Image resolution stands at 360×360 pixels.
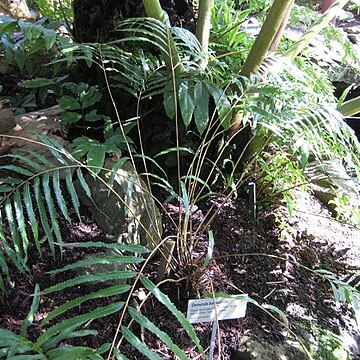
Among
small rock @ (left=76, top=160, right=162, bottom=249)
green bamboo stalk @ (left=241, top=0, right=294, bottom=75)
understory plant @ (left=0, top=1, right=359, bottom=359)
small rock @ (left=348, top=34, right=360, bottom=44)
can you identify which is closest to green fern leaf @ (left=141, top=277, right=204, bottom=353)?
understory plant @ (left=0, top=1, right=359, bottom=359)

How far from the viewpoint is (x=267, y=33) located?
1.66m

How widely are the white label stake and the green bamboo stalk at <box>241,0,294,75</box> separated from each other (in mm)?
888

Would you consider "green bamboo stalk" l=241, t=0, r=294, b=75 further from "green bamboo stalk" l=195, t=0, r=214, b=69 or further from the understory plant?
"green bamboo stalk" l=195, t=0, r=214, b=69

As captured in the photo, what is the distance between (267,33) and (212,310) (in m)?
1.01

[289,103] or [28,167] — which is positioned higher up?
[289,103]

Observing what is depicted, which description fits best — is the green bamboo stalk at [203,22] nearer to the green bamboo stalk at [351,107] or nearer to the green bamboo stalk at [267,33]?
the green bamboo stalk at [267,33]

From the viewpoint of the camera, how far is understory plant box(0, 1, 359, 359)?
3.90 ft

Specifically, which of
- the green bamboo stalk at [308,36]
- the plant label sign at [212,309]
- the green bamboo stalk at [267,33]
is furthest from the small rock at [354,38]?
the plant label sign at [212,309]

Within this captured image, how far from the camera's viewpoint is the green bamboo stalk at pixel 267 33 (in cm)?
163

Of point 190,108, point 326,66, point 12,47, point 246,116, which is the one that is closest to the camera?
point 190,108

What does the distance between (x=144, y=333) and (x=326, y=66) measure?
2.27m

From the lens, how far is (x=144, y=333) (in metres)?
1.35

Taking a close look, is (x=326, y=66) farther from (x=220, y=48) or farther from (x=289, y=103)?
(x=289, y=103)

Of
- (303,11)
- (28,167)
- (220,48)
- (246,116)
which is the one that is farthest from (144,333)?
(303,11)
